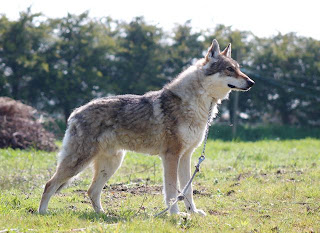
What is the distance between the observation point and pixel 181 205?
700cm

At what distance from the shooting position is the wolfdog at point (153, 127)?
249 inches

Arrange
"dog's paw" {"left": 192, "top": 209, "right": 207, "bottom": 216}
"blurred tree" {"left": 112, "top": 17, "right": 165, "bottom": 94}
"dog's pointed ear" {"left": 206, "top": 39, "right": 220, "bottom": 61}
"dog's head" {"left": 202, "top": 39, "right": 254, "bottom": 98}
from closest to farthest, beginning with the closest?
"dog's paw" {"left": 192, "top": 209, "right": 207, "bottom": 216} < "dog's head" {"left": 202, "top": 39, "right": 254, "bottom": 98} < "dog's pointed ear" {"left": 206, "top": 39, "right": 220, "bottom": 61} < "blurred tree" {"left": 112, "top": 17, "right": 165, "bottom": 94}

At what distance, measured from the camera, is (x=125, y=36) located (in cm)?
2400

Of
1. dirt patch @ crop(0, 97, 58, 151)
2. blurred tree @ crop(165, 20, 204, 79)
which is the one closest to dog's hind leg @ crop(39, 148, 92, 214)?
dirt patch @ crop(0, 97, 58, 151)

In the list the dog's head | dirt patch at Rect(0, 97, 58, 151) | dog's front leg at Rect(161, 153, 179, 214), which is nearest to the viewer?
dog's front leg at Rect(161, 153, 179, 214)

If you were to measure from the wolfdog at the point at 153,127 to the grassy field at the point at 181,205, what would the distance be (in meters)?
0.54

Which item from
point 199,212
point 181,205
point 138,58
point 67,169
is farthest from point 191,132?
point 138,58

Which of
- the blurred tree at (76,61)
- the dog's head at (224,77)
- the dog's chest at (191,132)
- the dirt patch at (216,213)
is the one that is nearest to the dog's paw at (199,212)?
the dirt patch at (216,213)

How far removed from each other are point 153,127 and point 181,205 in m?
1.45

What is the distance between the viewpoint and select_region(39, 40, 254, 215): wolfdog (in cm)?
633

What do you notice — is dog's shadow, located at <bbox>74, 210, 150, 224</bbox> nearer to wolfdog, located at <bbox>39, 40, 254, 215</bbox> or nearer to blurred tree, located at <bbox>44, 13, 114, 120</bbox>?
wolfdog, located at <bbox>39, 40, 254, 215</bbox>

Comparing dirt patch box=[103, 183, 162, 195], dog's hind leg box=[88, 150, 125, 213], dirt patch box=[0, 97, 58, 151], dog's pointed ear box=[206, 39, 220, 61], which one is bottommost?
dirt patch box=[0, 97, 58, 151]

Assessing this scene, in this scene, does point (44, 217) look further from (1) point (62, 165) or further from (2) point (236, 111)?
(2) point (236, 111)

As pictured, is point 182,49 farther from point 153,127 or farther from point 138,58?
point 153,127
